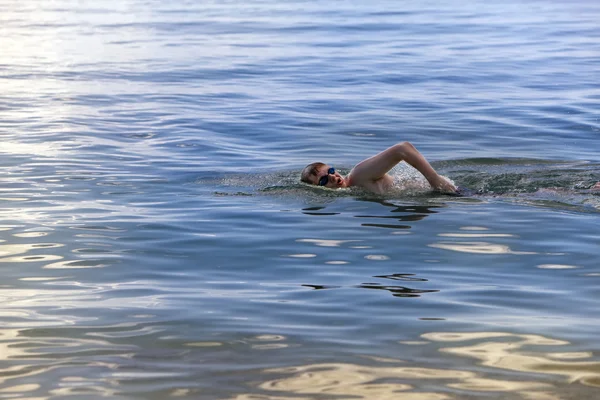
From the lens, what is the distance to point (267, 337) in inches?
247

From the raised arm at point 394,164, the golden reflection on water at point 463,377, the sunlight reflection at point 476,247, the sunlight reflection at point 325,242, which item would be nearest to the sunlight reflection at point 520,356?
the golden reflection on water at point 463,377

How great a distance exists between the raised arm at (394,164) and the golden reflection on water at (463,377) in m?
4.39

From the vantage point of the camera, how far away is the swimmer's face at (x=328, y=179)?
418 inches

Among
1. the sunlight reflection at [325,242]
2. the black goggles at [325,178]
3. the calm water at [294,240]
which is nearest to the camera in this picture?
the calm water at [294,240]

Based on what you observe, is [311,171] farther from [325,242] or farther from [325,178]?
[325,242]

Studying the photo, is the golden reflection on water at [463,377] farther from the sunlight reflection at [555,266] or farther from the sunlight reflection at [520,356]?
the sunlight reflection at [555,266]

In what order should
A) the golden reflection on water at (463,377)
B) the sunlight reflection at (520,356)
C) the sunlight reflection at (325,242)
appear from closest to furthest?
the golden reflection on water at (463,377), the sunlight reflection at (520,356), the sunlight reflection at (325,242)

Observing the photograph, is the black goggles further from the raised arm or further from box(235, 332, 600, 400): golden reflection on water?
box(235, 332, 600, 400): golden reflection on water

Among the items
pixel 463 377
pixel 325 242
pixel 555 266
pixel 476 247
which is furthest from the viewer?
pixel 325 242

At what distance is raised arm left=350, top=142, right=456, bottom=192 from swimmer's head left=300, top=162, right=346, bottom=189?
0.17m

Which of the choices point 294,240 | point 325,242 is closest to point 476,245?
point 325,242

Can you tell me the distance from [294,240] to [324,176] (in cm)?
199

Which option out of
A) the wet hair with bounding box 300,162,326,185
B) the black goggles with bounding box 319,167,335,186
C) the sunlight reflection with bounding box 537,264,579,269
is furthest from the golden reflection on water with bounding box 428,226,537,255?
the wet hair with bounding box 300,162,326,185

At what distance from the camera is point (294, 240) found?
877 centimetres
